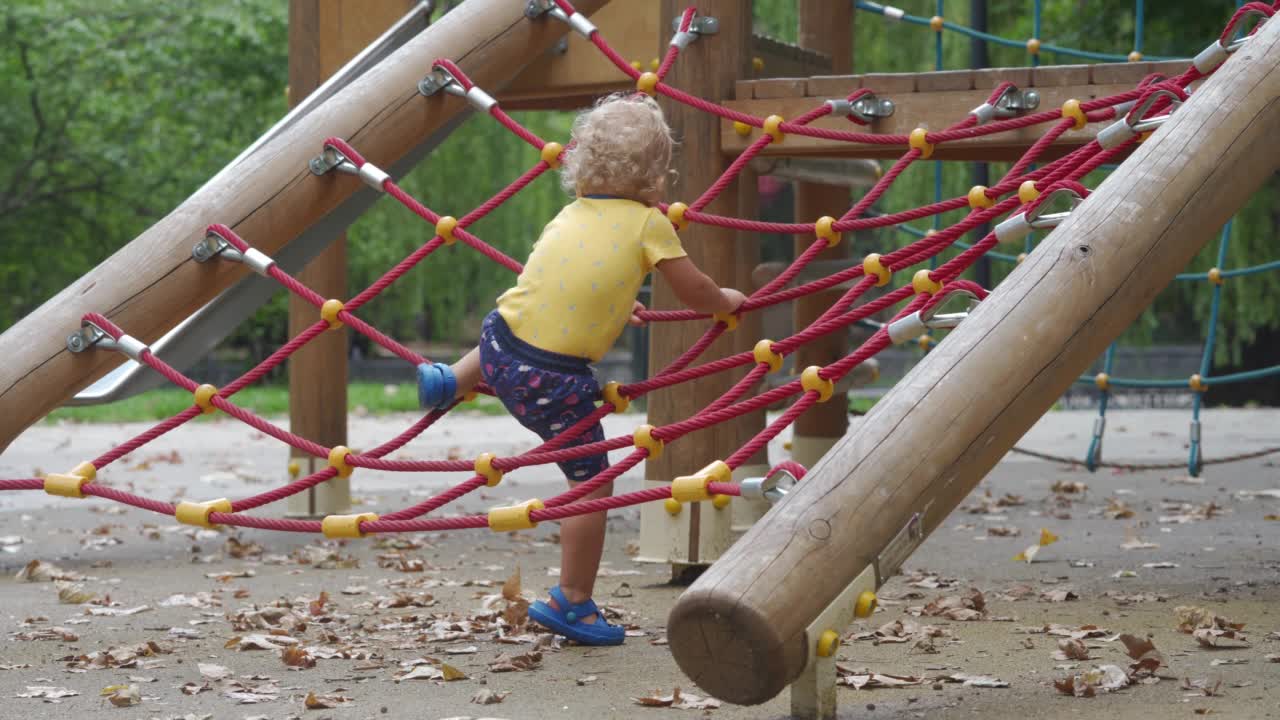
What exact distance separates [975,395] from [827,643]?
504 mm

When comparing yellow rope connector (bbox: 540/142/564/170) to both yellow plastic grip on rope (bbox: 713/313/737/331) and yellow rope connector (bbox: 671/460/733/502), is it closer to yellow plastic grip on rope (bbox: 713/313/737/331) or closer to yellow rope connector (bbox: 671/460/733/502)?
yellow plastic grip on rope (bbox: 713/313/737/331)

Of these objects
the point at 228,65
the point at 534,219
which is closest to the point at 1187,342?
the point at 534,219

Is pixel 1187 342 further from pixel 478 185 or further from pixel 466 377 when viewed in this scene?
pixel 466 377

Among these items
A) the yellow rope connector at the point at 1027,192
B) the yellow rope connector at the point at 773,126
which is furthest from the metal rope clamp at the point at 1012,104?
the yellow rope connector at the point at 1027,192

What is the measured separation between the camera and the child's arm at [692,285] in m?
3.47

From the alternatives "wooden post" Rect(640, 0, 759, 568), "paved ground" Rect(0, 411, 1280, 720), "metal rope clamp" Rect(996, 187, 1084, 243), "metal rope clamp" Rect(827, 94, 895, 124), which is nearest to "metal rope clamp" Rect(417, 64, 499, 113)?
"wooden post" Rect(640, 0, 759, 568)

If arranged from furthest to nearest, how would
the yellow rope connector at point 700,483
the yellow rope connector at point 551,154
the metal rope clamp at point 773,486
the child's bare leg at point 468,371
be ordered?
1. the yellow rope connector at point 551,154
2. the child's bare leg at point 468,371
3. the yellow rope connector at point 700,483
4. the metal rope clamp at point 773,486

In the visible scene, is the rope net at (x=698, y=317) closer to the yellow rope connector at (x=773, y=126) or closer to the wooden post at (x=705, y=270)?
the yellow rope connector at (x=773, y=126)

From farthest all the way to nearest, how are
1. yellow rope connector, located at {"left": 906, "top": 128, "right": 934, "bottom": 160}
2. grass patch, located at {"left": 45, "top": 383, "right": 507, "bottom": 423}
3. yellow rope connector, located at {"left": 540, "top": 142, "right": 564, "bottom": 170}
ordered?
grass patch, located at {"left": 45, "top": 383, "right": 507, "bottom": 423}
yellow rope connector, located at {"left": 540, "top": 142, "right": 564, "bottom": 170}
yellow rope connector, located at {"left": 906, "top": 128, "right": 934, "bottom": 160}

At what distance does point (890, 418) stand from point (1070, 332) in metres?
0.40

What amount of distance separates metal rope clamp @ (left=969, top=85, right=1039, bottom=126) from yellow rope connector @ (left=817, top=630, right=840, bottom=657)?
199 centimetres

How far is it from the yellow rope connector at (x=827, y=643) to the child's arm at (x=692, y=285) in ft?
3.75

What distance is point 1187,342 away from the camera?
67.4 feet

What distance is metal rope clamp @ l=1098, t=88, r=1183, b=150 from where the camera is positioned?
353 cm
